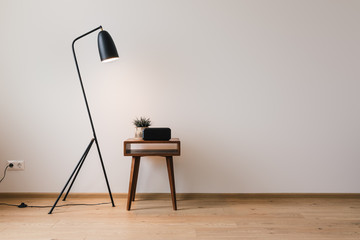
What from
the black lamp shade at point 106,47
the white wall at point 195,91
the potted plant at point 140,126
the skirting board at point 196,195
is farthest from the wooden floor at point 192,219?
the black lamp shade at point 106,47

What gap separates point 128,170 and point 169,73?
963 mm

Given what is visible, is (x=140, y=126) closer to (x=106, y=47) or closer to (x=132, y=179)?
(x=132, y=179)

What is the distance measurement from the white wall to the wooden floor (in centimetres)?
18

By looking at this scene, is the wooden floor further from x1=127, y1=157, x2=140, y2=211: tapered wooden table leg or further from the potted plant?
the potted plant

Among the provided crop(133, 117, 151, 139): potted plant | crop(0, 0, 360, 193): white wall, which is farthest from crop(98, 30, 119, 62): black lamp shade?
crop(133, 117, 151, 139): potted plant

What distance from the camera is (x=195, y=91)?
2.57 m

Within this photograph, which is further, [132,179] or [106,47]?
[132,179]

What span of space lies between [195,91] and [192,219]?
1113mm

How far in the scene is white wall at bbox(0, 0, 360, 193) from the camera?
2.55m

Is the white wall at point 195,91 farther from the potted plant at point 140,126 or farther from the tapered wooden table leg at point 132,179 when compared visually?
the tapered wooden table leg at point 132,179

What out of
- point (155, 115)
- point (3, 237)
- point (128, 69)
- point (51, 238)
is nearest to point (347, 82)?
point (155, 115)

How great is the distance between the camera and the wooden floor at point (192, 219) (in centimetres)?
180

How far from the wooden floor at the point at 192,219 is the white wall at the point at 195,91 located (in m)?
0.18

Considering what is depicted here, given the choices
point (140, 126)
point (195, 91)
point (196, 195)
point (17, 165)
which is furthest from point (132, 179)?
point (17, 165)
